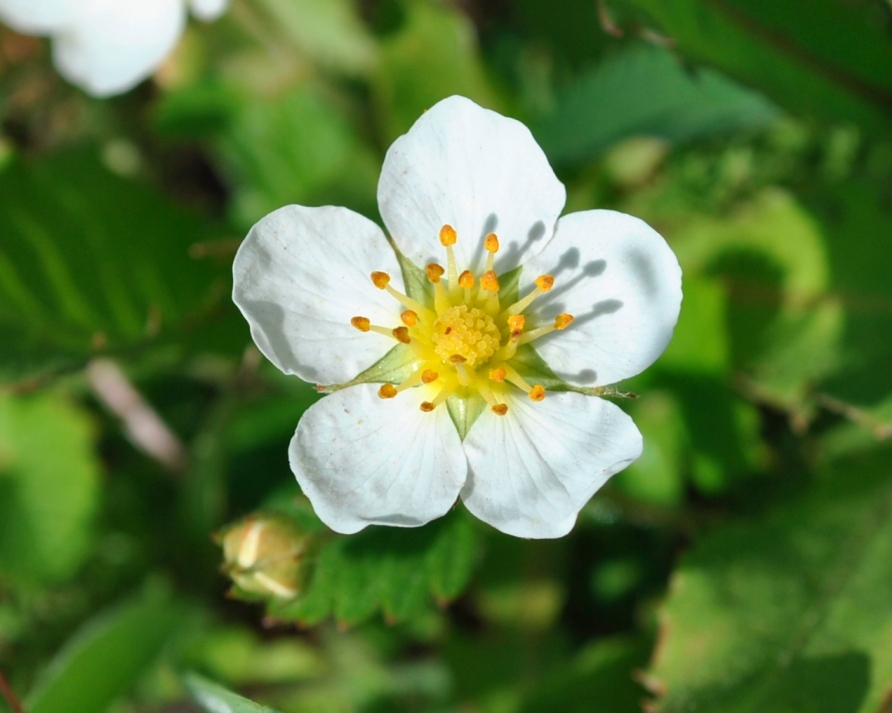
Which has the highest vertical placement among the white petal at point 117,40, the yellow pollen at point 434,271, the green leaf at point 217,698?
the white petal at point 117,40

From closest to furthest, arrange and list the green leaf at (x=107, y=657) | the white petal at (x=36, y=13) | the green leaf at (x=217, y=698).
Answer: the green leaf at (x=217, y=698) < the green leaf at (x=107, y=657) < the white petal at (x=36, y=13)

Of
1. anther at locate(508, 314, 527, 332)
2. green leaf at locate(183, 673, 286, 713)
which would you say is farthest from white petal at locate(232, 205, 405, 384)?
green leaf at locate(183, 673, 286, 713)

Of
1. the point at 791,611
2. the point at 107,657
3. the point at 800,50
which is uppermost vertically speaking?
the point at 800,50

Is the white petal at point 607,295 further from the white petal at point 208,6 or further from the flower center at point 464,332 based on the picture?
the white petal at point 208,6

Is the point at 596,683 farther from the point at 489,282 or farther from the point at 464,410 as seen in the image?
the point at 489,282

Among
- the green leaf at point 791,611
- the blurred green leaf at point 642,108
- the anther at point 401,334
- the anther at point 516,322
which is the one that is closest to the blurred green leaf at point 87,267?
the anther at point 401,334

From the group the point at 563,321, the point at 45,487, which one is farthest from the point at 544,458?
the point at 45,487

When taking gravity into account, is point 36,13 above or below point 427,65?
above

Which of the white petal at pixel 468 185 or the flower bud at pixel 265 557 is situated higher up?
the white petal at pixel 468 185
